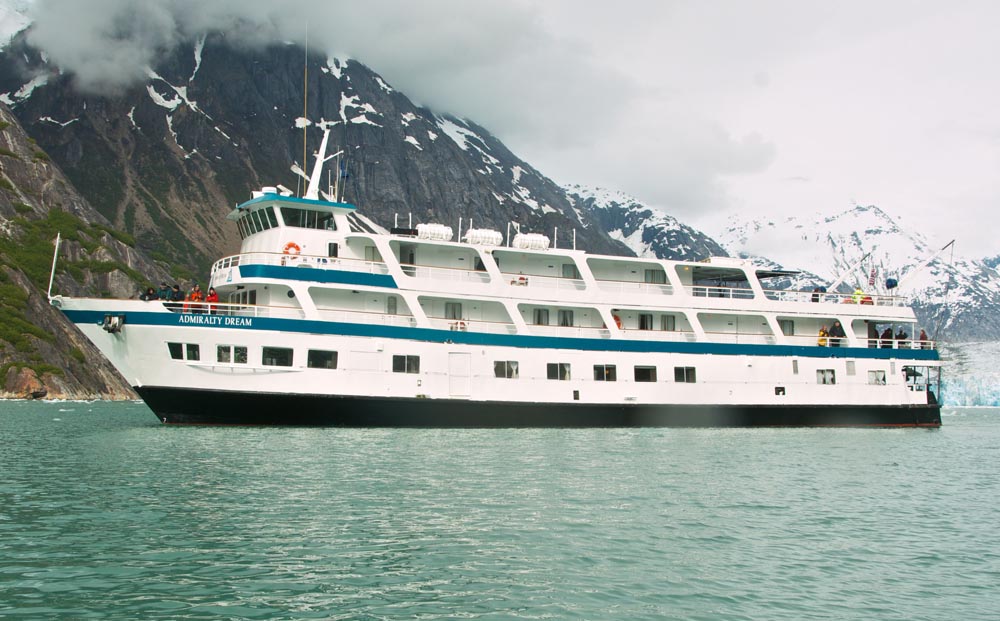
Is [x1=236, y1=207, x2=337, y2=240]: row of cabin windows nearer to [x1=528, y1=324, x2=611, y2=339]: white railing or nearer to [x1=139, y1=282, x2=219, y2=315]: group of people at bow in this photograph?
[x1=139, y1=282, x2=219, y2=315]: group of people at bow

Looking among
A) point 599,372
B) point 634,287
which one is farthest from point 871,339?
point 599,372

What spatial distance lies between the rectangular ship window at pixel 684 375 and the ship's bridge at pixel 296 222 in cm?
1508

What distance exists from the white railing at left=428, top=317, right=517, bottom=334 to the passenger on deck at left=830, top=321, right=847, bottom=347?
1568 centimetres

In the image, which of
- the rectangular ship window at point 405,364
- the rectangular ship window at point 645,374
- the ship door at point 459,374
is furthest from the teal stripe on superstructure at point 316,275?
the rectangular ship window at point 645,374

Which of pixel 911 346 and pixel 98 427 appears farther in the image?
pixel 911 346

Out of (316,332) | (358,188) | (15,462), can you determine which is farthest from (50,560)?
(358,188)

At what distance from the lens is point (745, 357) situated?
37.7 meters

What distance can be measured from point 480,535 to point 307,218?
74.3 feet

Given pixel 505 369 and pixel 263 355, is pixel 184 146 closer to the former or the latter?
pixel 263 355

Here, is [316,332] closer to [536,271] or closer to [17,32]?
[536,271]

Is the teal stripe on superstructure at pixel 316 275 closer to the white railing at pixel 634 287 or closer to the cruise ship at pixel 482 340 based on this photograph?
the cruise ship at pixel 482 340

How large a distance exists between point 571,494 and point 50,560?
9668 millimetres

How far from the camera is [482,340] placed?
111ft

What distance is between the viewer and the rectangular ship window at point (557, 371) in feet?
113
